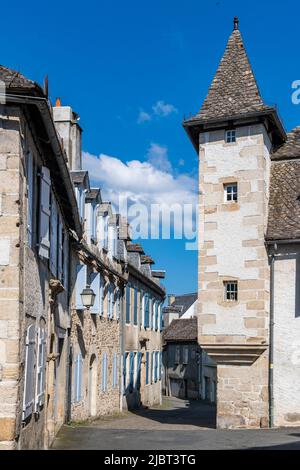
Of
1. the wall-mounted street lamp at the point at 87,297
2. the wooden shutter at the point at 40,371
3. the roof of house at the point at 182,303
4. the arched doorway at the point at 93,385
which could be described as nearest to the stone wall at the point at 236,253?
the wall-mounted street lamp at the point at 87,297

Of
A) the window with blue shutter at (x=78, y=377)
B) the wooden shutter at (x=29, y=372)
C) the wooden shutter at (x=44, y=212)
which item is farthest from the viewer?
the window with blue shutter at (x=78, y=377)

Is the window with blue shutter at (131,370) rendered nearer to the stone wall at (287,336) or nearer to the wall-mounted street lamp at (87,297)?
the wall-mounted street lamp at (87,297)

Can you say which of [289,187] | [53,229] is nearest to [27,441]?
[53,229]

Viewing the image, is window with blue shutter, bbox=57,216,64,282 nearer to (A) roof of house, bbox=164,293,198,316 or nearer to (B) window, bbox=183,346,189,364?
(B) window, bbox=183,346,189,364

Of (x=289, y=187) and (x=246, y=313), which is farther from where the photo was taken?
(x=289, y=187)

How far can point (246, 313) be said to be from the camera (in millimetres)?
17141

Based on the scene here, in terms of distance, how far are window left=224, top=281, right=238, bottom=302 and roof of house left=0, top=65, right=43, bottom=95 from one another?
10.2 meters

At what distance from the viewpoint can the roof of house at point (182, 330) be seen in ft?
150

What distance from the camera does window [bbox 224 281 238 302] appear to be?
1747 cm

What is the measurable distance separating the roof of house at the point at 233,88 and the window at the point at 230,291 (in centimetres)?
437

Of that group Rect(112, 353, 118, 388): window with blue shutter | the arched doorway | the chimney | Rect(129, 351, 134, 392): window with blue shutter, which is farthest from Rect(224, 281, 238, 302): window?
Rect(129, 351, 134, 392): window with blue shutter

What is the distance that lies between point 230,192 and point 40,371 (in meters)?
8.75
